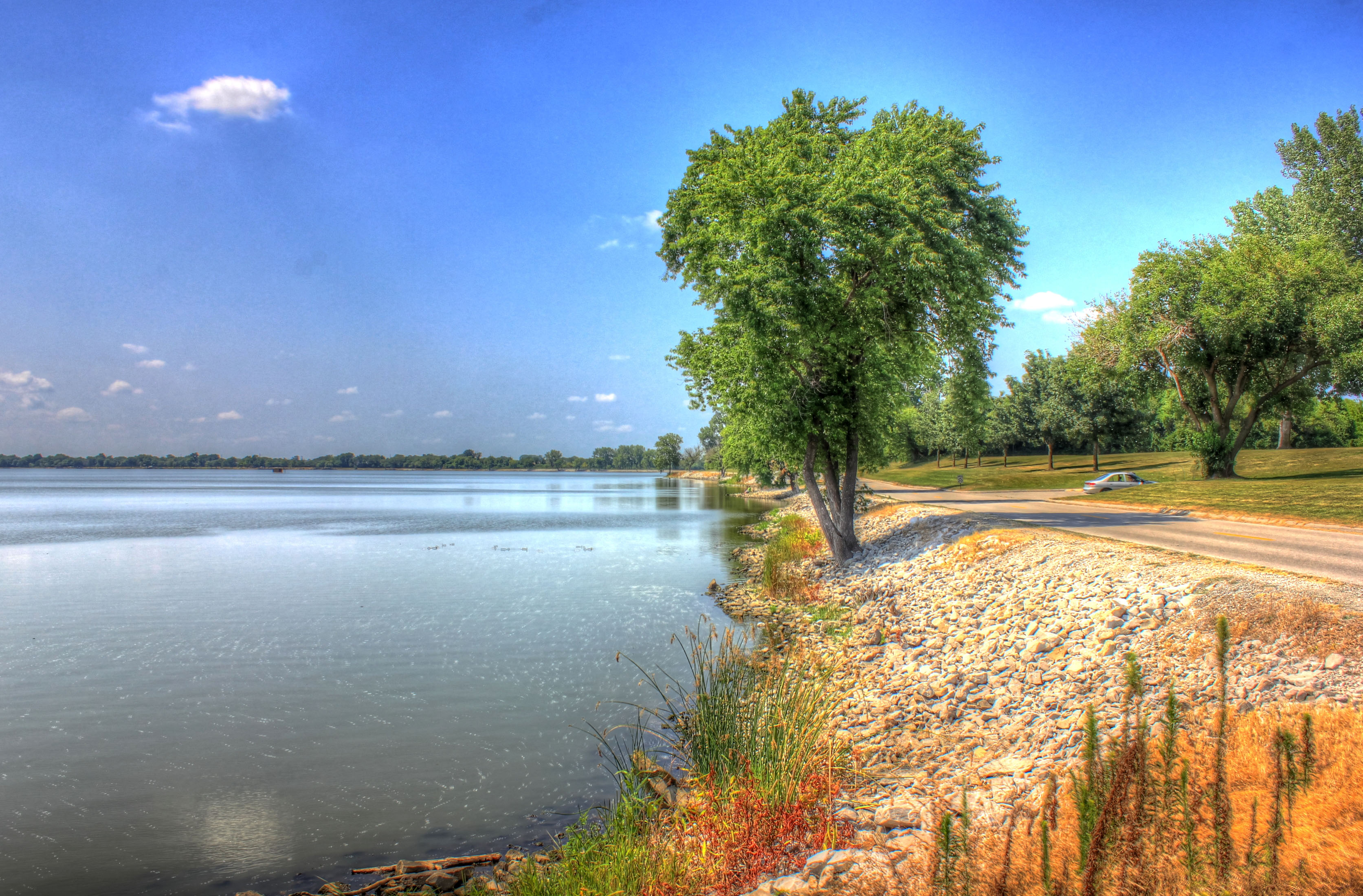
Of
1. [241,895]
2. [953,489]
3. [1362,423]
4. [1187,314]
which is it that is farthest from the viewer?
[1362,423]

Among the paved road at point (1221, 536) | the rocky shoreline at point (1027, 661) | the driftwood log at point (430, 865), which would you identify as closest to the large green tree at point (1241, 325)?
the paved road at point (1221, 536)

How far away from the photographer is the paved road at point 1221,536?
39.3 ft

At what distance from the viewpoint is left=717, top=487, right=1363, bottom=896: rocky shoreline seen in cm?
658

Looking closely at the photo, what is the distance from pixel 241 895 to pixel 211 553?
30.0m

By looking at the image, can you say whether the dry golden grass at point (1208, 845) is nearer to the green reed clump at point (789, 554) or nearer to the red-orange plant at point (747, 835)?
the red-orange plant at point (747, 835)

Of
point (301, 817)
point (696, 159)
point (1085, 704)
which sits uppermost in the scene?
point (696, 159)

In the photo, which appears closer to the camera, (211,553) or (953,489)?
(211,553)

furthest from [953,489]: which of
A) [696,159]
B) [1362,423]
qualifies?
[1362,423]

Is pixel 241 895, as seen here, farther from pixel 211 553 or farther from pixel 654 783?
pixel 211 553

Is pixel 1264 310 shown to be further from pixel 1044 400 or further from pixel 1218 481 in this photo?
pixel 1044 400

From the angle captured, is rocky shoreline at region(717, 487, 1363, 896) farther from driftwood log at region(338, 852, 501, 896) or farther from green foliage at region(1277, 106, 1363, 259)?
green foliage at region(1277, 106, 1363, 259)

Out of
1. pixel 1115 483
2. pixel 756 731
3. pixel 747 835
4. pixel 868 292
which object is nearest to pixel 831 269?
pixel 868 292

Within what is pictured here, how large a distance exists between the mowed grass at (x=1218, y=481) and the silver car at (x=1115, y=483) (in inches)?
78.9

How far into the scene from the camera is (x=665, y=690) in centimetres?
1265
